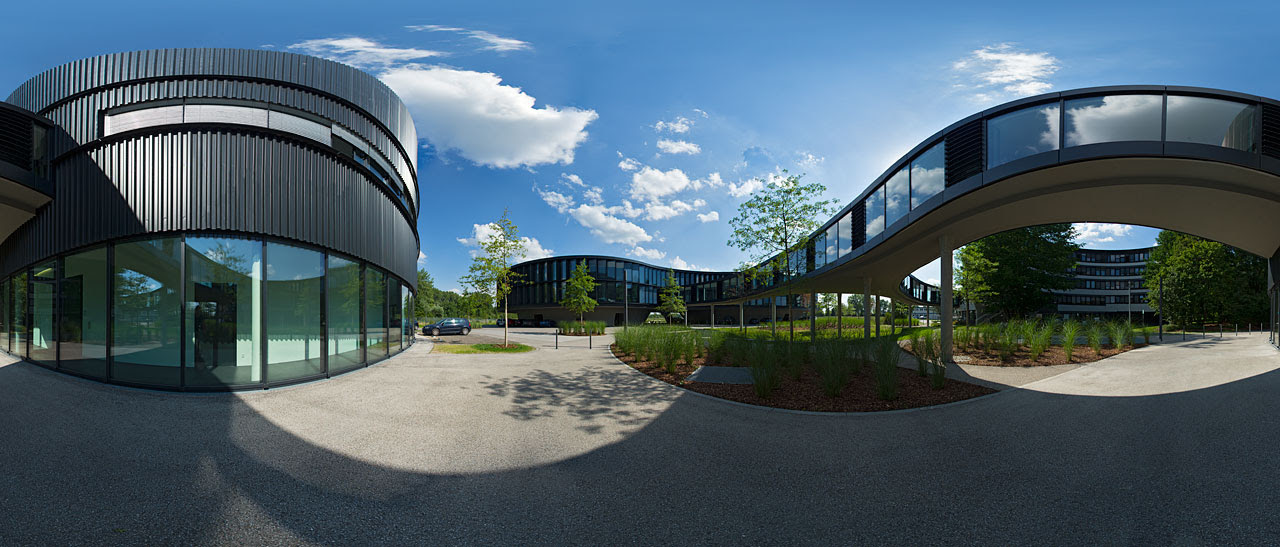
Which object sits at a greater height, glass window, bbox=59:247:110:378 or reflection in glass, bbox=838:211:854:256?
reflection in glass, bbox=838:211:854:256

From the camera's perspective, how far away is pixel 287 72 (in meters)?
14.3

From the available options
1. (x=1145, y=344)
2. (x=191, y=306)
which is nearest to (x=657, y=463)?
(x=191, y=306)

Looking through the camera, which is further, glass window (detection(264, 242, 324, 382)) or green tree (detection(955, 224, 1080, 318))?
green tree (detection(955, 224, 1080, 318))

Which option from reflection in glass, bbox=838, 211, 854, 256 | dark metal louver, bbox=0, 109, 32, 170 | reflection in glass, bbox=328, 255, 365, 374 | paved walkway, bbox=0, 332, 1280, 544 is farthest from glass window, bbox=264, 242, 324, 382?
reflection in glass, bbox=838, 211, 854, 256

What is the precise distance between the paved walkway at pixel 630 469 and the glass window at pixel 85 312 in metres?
1.41

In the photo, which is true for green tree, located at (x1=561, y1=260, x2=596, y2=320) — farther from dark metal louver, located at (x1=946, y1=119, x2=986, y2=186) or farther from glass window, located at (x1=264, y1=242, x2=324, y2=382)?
dark metal louver, located at (x1=946, y1=119, x2=986, y2=186)

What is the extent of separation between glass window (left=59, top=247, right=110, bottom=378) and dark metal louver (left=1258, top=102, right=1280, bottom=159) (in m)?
23.0

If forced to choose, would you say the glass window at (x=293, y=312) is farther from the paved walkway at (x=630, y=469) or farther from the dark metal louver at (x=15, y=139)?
the dark metal louver at (x=15, y=139)

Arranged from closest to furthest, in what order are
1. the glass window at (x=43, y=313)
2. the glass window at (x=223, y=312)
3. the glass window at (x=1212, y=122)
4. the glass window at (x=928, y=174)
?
the glass window at (x=1212, y=122)
the glass window at (x=223, y=312)
the glass window at (x=43, y=313)
the glass window at (x=928, y=174)

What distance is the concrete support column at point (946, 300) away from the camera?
1320 centimetres

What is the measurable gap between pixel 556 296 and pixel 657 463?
60115 millimetres

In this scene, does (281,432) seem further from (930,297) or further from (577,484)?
(930,297)

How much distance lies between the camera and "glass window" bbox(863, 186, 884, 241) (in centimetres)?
1488

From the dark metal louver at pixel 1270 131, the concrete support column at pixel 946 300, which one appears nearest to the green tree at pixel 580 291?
the concrete support column at pixel 946 300
